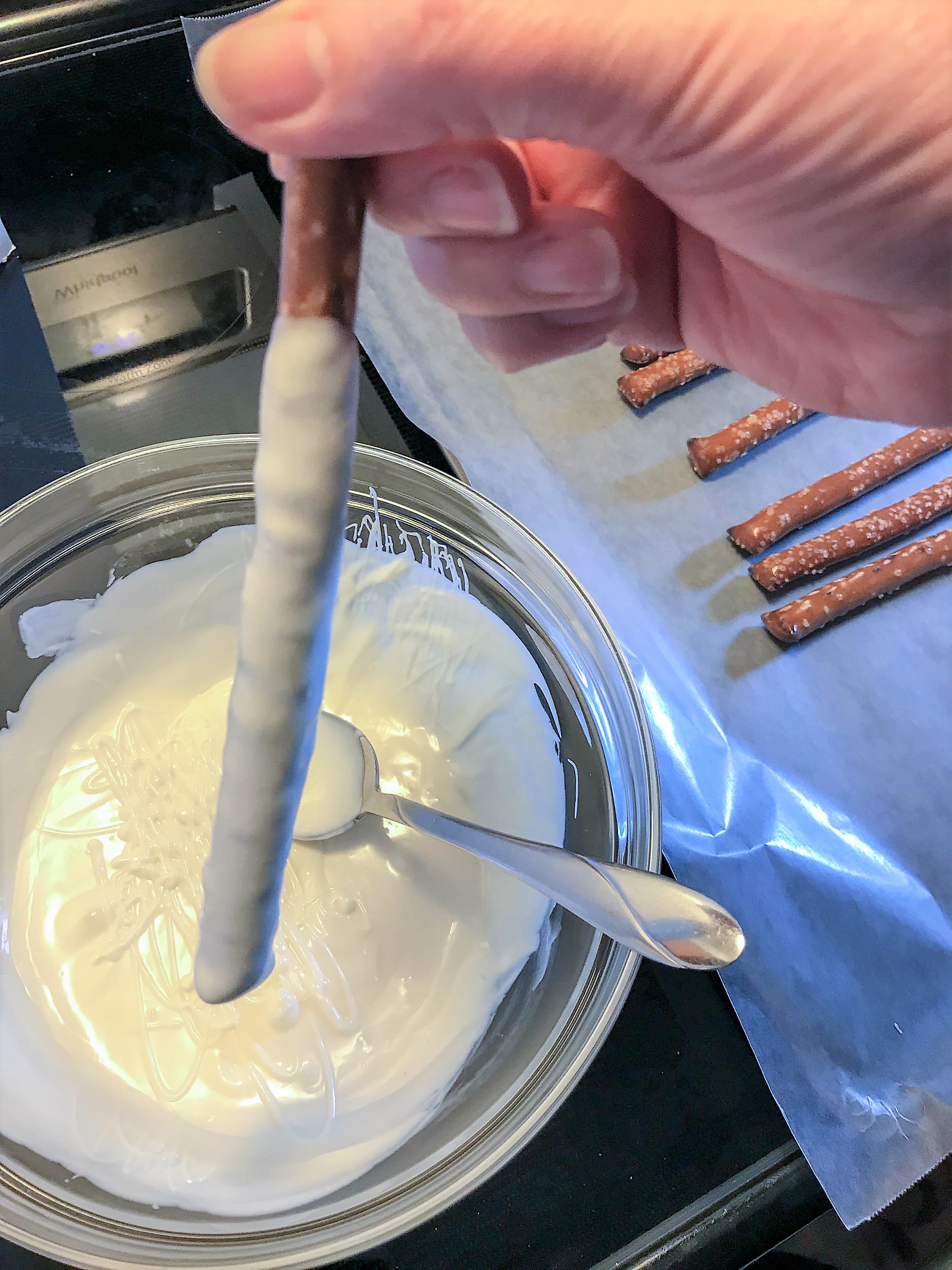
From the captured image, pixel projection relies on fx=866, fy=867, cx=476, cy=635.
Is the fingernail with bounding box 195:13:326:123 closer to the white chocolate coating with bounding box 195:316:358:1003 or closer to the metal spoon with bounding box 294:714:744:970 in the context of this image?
the white chocolate coating with bounding box 195:316:358:1003

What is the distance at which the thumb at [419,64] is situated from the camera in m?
Result: 0.37

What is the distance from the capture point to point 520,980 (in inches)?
25.1

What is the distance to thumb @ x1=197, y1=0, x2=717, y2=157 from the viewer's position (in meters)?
0.37

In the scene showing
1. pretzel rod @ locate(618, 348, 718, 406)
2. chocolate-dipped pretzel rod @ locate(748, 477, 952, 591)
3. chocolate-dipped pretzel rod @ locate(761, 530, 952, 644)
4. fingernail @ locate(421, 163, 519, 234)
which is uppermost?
fingernail @ locate(421, 163, 519, 234)

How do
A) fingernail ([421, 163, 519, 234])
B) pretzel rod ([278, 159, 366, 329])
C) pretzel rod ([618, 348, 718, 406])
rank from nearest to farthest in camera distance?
pretzel rod ([278, 159, 366, 329])
fingernail ([421, 163, 519, 234])
pretzel rod ([618, 348, 718, 406])

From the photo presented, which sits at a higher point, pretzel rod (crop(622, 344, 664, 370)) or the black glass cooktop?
pretzel rod (crop(622, 344, 664, 370))

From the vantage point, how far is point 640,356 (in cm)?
100

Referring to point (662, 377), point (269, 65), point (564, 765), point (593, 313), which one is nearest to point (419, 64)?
point (269, 65)

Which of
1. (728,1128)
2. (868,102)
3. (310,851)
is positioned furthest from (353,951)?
(868,102)

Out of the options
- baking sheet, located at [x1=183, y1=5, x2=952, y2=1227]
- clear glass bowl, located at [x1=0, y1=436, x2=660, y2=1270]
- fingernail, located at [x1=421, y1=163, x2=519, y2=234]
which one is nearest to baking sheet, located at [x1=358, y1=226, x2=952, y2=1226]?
baking sheet, located at [x1=183, y1=5, x2=952, y2=1227]

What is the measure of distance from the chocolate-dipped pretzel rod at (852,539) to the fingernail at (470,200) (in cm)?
51

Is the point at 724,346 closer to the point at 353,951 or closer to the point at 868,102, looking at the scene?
the point at 868,102

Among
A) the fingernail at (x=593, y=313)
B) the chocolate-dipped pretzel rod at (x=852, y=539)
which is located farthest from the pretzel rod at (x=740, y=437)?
the fingernail at (x=593, y=313)

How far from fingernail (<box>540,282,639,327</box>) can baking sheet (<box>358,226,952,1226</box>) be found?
10.0 inches
